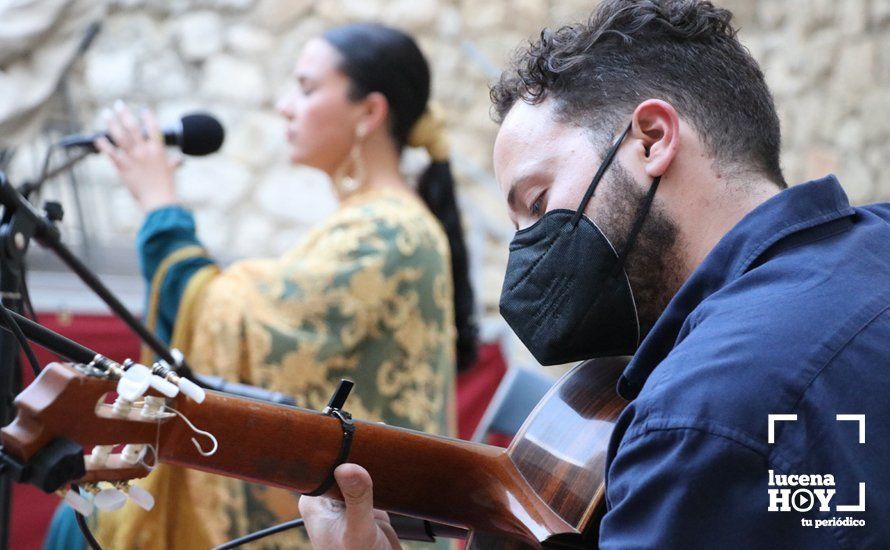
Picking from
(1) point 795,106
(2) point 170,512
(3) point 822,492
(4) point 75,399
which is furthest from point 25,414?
(1) point 795,106

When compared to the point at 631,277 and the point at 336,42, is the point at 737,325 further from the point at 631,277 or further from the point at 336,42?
the point at 336,42

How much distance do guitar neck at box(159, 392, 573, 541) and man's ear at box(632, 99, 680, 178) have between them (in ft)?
1.25

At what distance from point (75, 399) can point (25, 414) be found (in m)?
0.04

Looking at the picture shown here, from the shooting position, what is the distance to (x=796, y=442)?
0.85 meters

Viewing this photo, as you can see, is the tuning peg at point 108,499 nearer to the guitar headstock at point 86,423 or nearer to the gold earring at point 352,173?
the guitar headstock at point 86,423

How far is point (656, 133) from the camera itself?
3.83ft

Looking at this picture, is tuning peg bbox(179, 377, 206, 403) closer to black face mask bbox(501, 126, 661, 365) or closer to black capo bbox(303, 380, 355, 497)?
black capo bbox(303, 380, 355, 497)

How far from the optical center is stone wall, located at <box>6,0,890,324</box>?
445cm

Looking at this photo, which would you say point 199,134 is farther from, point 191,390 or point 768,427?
point 768,427

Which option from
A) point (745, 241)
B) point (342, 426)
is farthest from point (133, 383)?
point (745, 241)

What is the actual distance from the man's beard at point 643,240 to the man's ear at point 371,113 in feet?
4.51

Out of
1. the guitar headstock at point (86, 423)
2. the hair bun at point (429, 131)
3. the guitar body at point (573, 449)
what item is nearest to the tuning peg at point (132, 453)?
the guitar headstock at point (86, 423)

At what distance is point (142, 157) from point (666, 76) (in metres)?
1.35

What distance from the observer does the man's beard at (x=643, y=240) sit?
1145 mm
